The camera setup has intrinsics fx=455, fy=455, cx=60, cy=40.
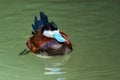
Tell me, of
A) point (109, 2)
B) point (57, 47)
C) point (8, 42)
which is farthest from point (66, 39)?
point (109, 2)

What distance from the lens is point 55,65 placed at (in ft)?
13.2

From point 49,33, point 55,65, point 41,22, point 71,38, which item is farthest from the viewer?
point 71,38

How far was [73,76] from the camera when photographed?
3732 mm

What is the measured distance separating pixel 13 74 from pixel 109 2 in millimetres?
2923

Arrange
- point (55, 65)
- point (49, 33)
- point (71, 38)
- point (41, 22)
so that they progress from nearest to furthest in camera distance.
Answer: point (55, 65)
point (49, 33)
point (41, 22)
point (71, 38)

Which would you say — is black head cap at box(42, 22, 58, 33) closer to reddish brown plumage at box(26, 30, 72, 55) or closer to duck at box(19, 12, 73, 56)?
duck at box(19, 12, 73, 56)

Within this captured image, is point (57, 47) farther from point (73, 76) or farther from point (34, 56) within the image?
point (73, 76)

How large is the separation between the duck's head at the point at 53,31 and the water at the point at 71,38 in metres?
0.20

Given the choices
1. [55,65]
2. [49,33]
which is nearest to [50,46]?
[49,33]

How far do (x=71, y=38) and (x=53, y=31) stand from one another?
0.60m

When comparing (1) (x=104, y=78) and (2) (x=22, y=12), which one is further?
(2) (x=22, y=12)

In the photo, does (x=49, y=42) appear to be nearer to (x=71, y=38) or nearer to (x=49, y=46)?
(x=49, y=46)

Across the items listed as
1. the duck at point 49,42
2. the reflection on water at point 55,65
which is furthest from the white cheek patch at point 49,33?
the reflection on water at point 55,65

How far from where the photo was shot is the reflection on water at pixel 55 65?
12.5 feet
